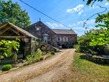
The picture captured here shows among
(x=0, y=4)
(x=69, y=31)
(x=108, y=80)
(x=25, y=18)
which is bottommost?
(x=108, y=80)

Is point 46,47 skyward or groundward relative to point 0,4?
groundward

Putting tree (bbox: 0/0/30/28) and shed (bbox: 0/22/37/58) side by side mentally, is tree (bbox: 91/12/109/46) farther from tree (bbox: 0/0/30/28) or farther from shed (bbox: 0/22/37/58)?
tree (bbox: 0/0/30/28)

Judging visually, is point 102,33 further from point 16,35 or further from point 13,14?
point 13,14

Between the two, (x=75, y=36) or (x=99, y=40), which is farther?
(x=75, y=36)

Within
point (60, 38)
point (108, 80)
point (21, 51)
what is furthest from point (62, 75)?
point (60, 38)

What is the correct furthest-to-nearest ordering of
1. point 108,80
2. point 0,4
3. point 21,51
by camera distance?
1. point 0,4
2. point 21,51
3. point 108,80

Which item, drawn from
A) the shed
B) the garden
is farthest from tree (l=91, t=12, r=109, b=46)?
the shed

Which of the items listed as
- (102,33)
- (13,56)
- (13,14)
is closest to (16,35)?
(13,56)

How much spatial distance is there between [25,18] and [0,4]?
839cm

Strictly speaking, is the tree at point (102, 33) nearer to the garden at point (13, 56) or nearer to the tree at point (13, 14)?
the garden at point (13, 56)

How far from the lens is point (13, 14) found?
5862 centimetres

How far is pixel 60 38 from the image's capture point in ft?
195

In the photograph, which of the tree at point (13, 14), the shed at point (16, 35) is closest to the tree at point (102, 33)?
the shed at point (16, 35)

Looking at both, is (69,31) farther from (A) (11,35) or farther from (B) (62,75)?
(B) (62,75)
